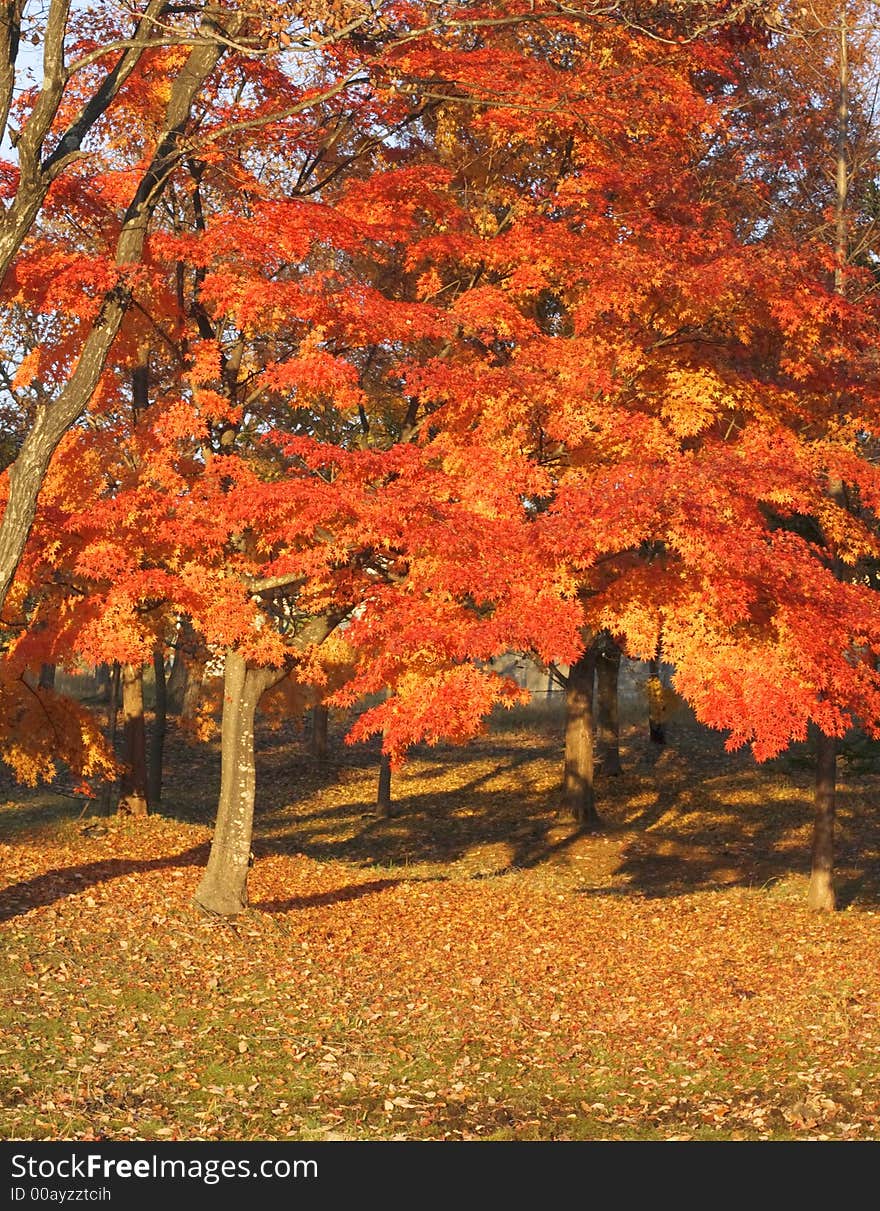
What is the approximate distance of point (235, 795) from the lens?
57.1 feet

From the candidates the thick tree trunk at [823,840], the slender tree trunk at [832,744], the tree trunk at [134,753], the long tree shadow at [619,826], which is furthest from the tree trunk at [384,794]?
the thick tree trunk at [823,840]

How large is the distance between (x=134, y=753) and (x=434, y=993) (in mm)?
12316

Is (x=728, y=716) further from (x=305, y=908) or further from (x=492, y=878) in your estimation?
(x=492, y=878)

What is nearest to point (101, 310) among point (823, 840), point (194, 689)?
point (823, 840)

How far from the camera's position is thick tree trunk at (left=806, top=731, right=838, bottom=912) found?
2081 cm

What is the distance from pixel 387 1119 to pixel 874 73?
18.6 metres

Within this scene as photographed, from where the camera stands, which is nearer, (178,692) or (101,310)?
(101,310)

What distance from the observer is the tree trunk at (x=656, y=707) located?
114 ft

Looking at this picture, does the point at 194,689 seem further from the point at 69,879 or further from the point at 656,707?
the point at 69,879

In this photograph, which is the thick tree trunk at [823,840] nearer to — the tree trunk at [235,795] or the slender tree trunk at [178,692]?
the tree trunk at [235,795]

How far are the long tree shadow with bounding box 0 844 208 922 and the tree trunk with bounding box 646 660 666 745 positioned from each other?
17001mm

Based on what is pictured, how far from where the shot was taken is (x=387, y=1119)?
1019 centimetres

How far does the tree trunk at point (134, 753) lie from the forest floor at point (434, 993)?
1204mm

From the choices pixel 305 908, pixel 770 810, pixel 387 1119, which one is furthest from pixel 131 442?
pixel 770 810
